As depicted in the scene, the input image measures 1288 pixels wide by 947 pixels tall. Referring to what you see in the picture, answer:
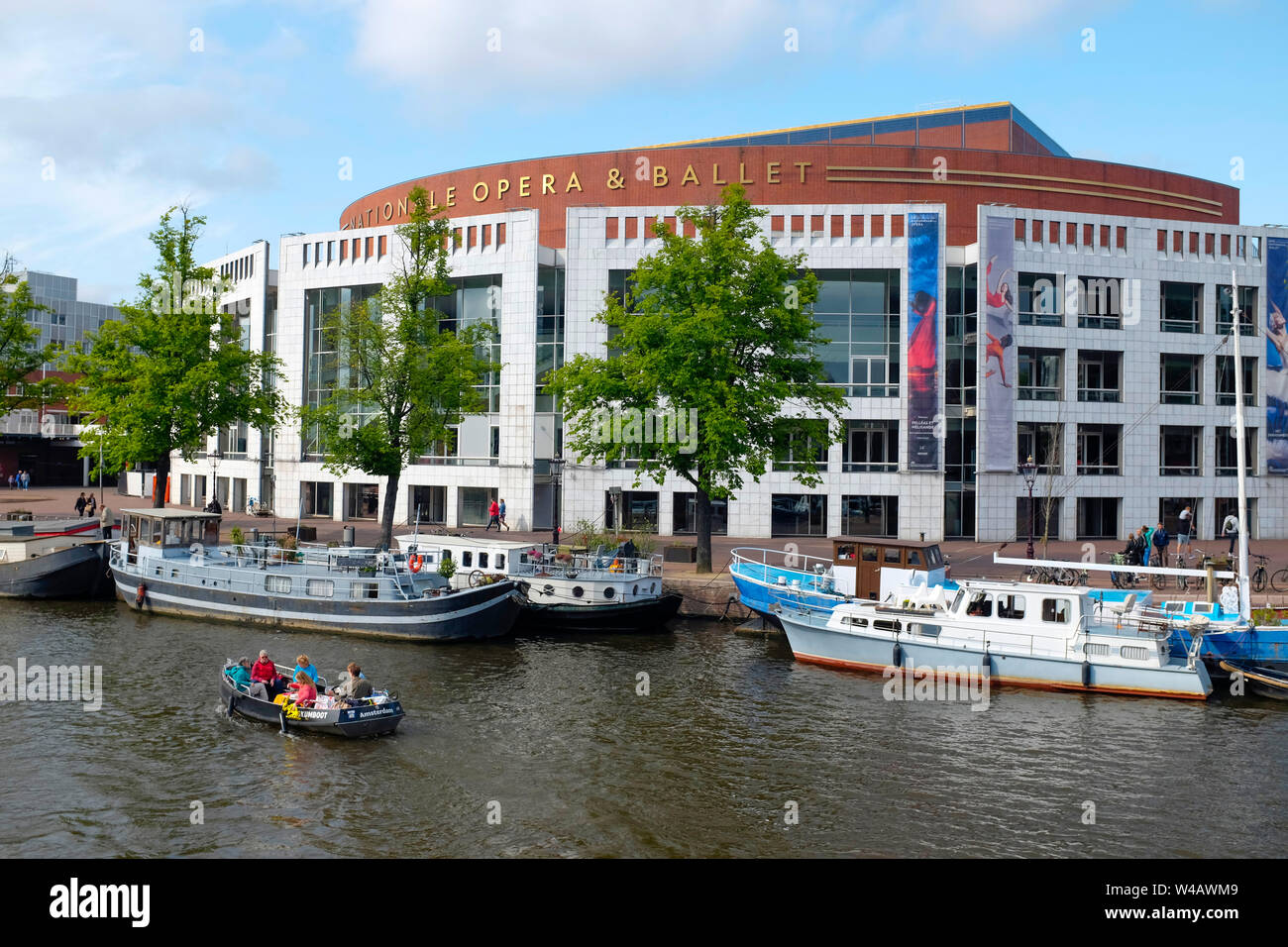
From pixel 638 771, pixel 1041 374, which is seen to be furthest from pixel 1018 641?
pixel 1041 374

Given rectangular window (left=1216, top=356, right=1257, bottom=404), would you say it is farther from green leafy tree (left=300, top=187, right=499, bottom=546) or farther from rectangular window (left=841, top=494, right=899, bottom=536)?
green leafy tree (left=300, top=187, right=499, bottom=546)

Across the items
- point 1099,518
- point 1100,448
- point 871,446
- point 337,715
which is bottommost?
point 337,715

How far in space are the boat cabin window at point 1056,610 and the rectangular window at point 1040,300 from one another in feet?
115

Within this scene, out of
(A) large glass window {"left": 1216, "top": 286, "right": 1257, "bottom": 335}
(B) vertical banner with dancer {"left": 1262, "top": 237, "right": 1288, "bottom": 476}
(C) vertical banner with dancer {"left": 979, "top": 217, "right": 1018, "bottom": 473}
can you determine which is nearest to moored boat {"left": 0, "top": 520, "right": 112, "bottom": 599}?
(C) vertical banner with dancer {"left": 979, "top": 217, "right": 1018, "bottom": 473}

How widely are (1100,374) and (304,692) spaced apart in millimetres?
53543

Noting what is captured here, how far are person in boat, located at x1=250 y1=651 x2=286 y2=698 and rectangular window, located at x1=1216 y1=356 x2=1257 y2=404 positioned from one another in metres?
59.3

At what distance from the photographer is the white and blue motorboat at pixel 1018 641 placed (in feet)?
86.6

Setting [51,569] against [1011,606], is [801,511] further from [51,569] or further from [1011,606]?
[51,569]

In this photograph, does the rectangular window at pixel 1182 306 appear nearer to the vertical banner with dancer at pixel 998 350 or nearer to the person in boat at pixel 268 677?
the vertical banner with dancer at pixel 998 350

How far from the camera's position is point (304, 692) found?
2155 cm

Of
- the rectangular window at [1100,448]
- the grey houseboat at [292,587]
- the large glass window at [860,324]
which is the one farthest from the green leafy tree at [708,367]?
the rectangular window at [1100,448]

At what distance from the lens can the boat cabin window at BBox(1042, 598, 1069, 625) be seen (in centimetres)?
2758

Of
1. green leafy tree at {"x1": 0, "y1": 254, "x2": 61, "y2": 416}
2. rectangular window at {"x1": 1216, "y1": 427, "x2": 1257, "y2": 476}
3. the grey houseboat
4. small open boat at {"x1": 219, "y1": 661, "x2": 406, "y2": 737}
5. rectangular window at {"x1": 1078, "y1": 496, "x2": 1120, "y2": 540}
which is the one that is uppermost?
green leafy tree at {"x1": 0, "y1": 254, "x2": 61, "y2": 416}
